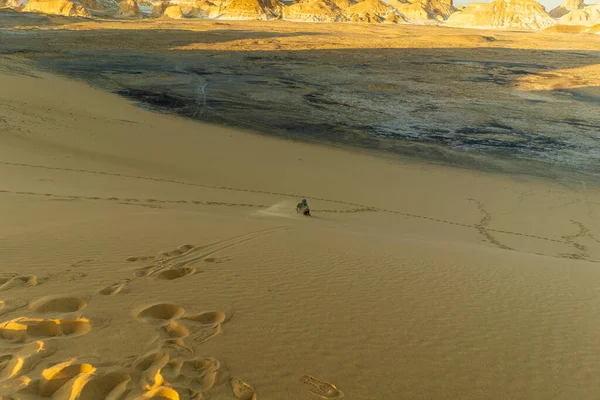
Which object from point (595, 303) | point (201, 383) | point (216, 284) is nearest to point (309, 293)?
point (216, 284)

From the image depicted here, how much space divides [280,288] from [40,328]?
78.6 inches

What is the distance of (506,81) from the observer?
28.9m

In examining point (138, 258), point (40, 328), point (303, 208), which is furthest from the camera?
point (303, 208)

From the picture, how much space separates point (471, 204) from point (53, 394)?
9.63m

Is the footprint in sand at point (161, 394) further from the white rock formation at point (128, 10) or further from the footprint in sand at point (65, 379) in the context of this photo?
the white rock formation at point (128, 10)

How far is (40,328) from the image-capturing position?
3309 mm

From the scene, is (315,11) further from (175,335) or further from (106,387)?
(106,387)

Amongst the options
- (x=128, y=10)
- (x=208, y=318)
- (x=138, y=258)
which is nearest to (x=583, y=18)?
(x=128, y=10)

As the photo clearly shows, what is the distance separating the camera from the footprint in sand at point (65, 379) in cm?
267

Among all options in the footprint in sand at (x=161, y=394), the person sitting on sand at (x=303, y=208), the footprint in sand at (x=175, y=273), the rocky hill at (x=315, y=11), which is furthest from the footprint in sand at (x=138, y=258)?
the rocky hill at (x=315, y=11)

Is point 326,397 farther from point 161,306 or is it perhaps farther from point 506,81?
point 506,81

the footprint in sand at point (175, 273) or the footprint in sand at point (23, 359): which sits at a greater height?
the footprint in sand at point (23, 359)

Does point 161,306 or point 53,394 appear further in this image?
point 161,306

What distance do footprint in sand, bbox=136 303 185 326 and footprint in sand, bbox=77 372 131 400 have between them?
73cm
